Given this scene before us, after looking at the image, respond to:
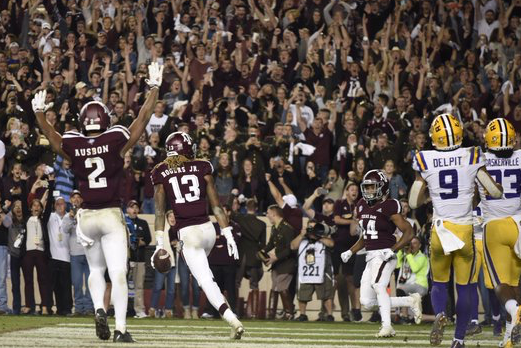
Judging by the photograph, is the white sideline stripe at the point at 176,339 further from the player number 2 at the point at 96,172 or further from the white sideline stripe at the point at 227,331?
the player number 2 at the point at 96,172

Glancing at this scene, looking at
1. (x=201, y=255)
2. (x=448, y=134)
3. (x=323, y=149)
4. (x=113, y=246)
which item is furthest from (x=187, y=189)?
(x=323, y=149)

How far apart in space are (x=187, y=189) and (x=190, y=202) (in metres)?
0.15

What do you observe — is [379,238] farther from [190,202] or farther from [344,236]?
[344,236]

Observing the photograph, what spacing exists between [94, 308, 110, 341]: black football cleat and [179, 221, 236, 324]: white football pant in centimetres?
114

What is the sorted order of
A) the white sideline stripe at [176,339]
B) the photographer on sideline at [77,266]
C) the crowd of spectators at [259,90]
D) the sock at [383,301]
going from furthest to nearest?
the crowd of spectators at [259,90] → the photographer on sideline at [77,266] → the sock at [383,301] → the white sideline stripe at [176,339]

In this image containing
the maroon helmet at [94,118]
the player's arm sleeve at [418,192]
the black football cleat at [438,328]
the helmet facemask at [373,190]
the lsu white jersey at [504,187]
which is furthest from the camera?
the helmet facemask at [373,190]

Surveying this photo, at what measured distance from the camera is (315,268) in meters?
17.9

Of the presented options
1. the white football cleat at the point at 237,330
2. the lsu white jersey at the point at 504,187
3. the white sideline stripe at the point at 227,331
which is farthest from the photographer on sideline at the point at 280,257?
the lsu white jersey at the point at 504,187

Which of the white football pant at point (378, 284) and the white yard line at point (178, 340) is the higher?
the white football pant at point (378, 284)

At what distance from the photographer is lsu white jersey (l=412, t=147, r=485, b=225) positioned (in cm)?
1005

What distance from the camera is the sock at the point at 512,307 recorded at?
10.2 m

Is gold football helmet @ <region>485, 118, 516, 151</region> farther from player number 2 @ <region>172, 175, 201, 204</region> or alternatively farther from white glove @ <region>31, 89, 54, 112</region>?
white glove @ <region>31, 89, 54, 112</region>

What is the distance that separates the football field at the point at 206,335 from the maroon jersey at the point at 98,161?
1.34 m

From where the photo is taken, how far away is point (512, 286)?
10.6 meters
